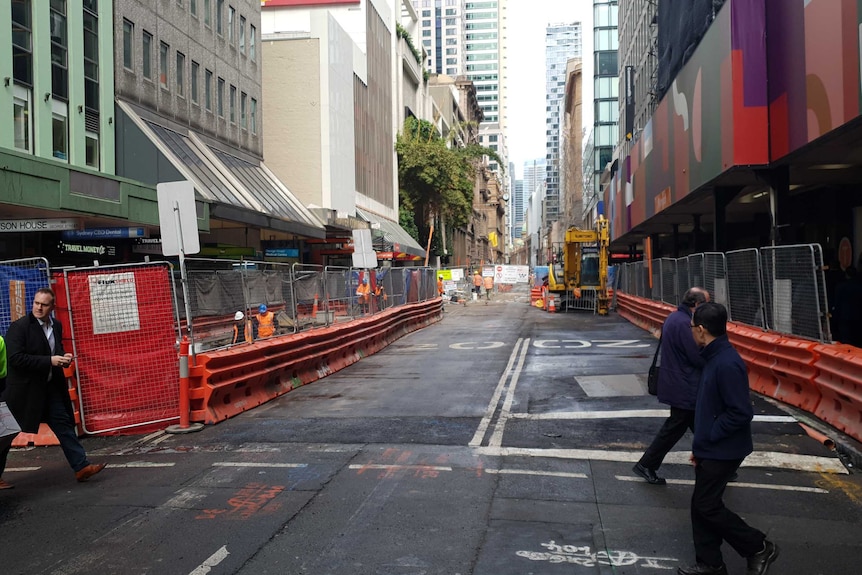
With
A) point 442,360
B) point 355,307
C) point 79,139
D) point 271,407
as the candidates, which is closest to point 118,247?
point 79,139

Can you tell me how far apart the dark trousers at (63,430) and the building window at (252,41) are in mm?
29868

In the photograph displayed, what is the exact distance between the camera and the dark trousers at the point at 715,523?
4539 millimetres

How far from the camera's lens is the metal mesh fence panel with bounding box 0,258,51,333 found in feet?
30.5

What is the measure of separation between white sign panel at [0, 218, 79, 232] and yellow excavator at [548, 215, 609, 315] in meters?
23.2

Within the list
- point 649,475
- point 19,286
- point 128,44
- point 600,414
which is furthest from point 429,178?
point 649,475

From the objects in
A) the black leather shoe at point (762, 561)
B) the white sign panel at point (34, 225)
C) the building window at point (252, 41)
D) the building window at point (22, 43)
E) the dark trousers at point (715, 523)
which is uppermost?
the building window at point (252, 41)

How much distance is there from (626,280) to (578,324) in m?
6.44

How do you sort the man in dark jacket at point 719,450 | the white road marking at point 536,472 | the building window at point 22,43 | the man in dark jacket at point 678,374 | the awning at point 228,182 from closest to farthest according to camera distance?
1. the man in dark jacket at point 719,450
2. the man in dark jacket at point 678,374
3. the white road marking at point 536,472
4. the building window at point 22,43
5. the awning at point 228,182

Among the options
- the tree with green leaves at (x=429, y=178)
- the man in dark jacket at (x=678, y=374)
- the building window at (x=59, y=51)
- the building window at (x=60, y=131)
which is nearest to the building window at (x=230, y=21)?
the building window at (x=59, y=51)

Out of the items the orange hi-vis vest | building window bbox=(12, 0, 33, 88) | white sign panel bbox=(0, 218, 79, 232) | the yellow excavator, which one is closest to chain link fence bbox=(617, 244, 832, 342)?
the orange hi-vis vest

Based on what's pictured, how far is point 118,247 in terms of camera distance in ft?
79.6

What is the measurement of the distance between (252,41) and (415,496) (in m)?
32.4

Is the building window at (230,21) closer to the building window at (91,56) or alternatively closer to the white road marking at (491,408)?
the building window at (91,56)

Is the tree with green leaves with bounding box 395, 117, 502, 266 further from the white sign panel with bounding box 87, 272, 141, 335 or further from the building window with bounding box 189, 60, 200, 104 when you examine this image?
the white sign panel with bounding box 87, 272, 141, 335
